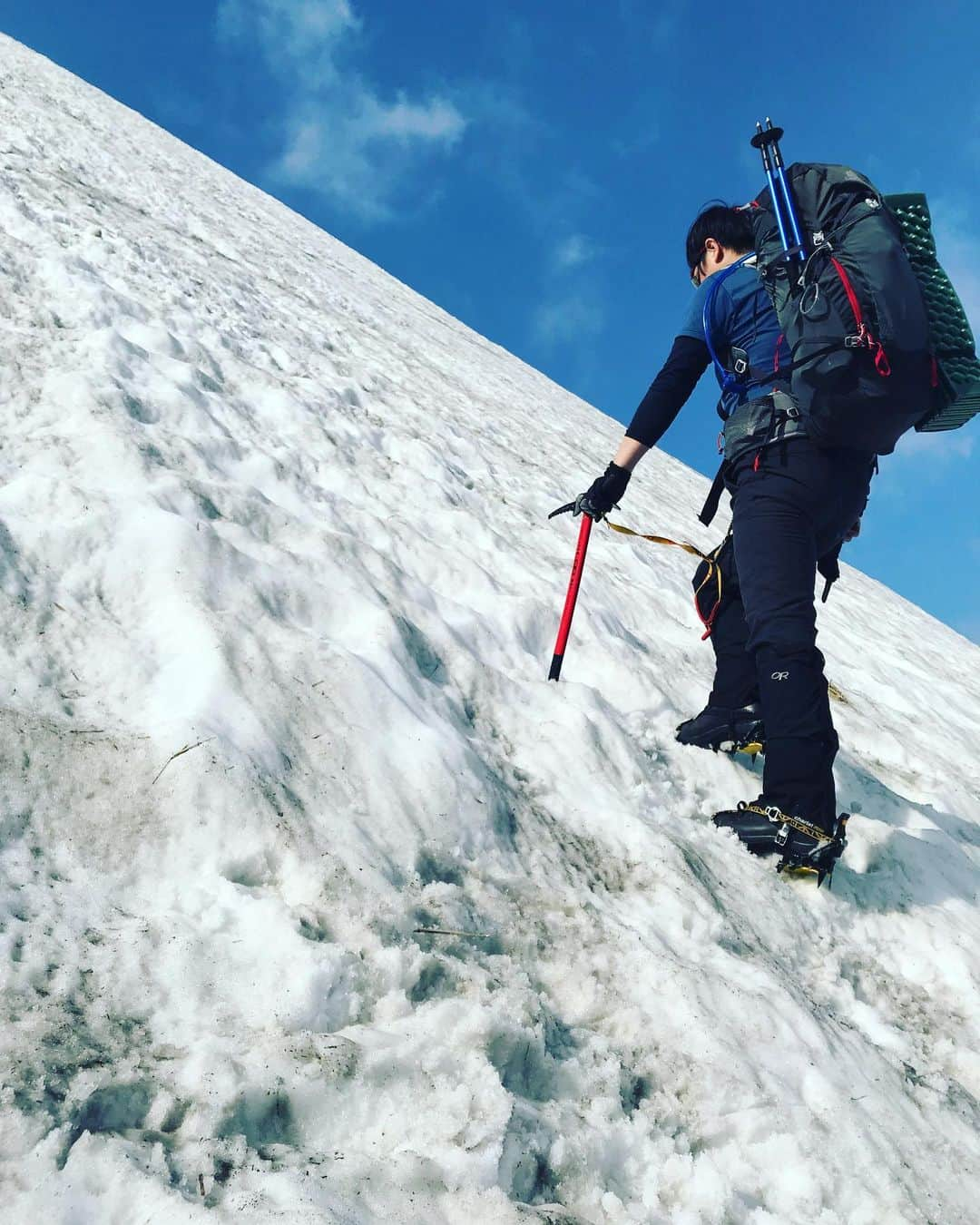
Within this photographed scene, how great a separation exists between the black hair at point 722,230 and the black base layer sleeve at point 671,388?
1.24ft

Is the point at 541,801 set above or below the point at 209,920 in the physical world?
above

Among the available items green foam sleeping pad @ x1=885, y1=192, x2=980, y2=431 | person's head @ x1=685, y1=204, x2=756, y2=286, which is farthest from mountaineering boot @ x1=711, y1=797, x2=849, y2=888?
person's head @ x1=685, y1=204, x2=756, y2=286

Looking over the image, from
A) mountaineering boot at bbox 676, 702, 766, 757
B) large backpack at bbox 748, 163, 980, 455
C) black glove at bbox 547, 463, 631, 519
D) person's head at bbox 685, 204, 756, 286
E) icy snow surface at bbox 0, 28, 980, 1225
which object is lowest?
icy snow surface at bbox 0, 28, 980, 1225

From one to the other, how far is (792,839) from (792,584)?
881 millimetres

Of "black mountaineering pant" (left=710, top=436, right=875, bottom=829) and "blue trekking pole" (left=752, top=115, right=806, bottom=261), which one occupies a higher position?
"blue trekking pole" (left=752, top=115, right=806, bottom=261)

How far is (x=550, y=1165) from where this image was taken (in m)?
1.64

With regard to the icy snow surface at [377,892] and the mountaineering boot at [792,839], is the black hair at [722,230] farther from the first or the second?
the mountaineering boot at [792,839]

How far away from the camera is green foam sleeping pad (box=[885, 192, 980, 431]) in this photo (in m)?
3.02

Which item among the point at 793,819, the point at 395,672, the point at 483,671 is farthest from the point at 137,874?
the point at 793,819

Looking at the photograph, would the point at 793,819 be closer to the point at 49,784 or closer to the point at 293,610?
the point at 293,610

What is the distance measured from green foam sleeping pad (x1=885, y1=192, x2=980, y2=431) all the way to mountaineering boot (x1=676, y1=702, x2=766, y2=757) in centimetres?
143

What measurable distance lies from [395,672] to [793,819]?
146 cm

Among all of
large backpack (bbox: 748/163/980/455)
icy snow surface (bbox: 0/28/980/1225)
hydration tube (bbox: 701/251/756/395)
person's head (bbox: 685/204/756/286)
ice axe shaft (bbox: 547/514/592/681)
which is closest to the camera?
icy snow surface (bbox: 0/28/980/1225)

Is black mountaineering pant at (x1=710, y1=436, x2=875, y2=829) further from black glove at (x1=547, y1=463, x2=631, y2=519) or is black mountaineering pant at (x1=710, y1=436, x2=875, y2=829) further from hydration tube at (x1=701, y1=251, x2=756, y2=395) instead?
black glove at (x1=547, y1=463, x2=631, y2=519)
